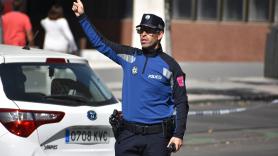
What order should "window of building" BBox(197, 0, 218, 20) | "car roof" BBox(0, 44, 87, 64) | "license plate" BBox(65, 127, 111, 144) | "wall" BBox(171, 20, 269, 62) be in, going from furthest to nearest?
"window of building" BBox(197, 0, 218, 20) → "wall" BBox(171, 20, 269, 62) → "car roof" BBox(0, 44, 87, 64) → "license plate" BBox(65, 127, 111, 144)

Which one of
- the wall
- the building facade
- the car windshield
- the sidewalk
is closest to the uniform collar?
the car windshield

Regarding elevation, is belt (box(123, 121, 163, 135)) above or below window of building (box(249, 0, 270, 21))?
above

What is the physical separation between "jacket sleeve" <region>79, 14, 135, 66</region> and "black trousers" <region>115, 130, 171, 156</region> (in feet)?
1.89

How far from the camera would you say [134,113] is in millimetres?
6547

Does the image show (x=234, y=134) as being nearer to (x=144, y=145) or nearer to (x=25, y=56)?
(x=25, y=56)

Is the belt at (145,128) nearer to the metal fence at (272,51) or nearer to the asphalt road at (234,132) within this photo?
the asphalt road at (234,132)

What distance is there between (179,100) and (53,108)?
150cm

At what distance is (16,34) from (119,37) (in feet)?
46.2

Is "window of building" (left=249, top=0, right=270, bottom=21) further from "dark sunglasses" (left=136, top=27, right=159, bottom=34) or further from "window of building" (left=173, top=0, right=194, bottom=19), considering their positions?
"dark sunglasses" (left=136, top=27, right=159, bottom=34)

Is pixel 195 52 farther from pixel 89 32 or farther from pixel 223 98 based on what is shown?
pixel 89 32

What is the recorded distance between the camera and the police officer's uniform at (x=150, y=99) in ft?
21.3

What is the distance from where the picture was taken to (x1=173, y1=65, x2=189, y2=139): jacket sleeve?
641 centimetres

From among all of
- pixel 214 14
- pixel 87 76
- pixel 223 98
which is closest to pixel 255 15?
pixel 214 14

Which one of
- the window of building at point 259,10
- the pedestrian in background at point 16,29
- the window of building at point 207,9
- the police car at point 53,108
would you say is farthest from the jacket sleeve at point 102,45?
the window of building at point 259,10
